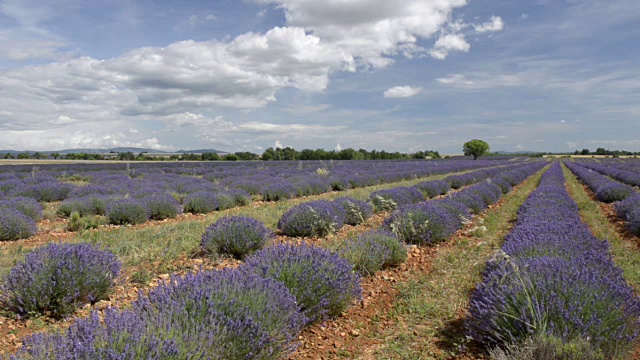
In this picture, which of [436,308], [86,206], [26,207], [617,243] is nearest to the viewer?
[436,308]

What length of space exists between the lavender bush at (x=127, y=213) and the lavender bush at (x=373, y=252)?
549 centimetres

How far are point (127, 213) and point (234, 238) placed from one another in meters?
4.31

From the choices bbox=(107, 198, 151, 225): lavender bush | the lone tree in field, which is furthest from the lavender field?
the lone tree in field

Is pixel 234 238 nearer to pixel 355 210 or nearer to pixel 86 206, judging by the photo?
pixel 355 210

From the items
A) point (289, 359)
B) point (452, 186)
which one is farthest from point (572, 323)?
point (452, 186)

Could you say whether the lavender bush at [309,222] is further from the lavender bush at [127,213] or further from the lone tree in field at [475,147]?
the lone tree in field at [475,147]

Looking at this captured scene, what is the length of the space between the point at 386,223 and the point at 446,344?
13.0ft

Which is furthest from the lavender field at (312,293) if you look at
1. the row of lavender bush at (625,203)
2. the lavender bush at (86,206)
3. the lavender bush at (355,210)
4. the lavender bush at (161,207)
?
the lavender bush at (161,207)

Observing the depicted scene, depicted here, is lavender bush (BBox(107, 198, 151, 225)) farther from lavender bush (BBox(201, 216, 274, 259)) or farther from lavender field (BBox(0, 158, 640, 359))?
lavender bush (BBox(201, 216, 274, 259))

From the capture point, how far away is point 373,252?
204 inches

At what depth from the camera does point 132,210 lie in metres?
8.76

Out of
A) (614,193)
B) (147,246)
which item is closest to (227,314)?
(147,246)

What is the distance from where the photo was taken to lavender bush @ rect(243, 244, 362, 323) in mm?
3492

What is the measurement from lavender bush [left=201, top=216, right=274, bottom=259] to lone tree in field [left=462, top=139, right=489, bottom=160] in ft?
275
